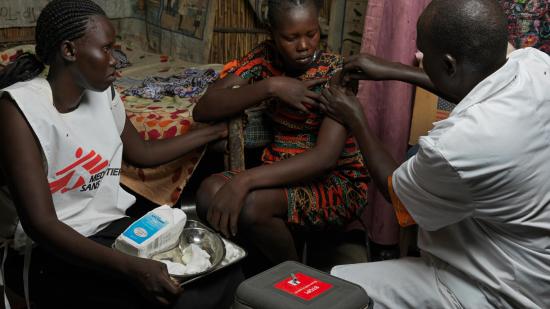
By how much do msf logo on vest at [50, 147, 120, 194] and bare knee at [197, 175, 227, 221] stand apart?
415 mm

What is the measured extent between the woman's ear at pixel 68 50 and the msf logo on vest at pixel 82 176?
25 centimetres

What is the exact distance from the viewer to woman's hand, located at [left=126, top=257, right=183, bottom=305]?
1.52 meters

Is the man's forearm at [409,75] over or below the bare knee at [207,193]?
over

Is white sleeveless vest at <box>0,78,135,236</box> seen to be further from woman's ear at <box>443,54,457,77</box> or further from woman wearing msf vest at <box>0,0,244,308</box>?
woman's ear at <box>443,54,457,77</box>

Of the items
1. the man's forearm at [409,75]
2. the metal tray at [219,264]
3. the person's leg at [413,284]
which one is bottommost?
the metal tray at [219,264]

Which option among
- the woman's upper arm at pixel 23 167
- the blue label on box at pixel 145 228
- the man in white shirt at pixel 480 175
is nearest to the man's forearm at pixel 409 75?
the man in white shirt at pixel 480 175

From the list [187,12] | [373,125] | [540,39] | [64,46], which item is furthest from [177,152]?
[187,12]

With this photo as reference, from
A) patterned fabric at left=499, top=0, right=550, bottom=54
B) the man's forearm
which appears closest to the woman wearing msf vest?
the man's forearm

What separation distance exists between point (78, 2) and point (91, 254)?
676 mm

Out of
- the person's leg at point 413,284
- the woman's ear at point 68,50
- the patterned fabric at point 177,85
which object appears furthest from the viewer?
the patterned fabric at point 177,85

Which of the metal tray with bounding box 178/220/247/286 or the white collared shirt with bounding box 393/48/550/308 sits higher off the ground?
the white collared shirt with bounding box 393/48/550/308

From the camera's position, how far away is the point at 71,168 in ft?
5.51

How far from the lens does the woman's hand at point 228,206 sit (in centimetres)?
199

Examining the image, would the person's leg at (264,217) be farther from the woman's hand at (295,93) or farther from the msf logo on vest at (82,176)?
the msf logo on vest at (82,176)
